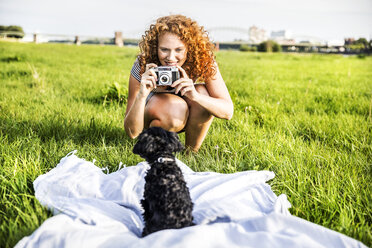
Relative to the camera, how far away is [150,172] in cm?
144

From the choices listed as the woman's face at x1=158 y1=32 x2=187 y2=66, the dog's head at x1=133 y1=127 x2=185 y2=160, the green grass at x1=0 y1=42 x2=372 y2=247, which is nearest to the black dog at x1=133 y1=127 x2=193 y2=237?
the dog's head at x1=133 y1=127 x2=185 y2=160

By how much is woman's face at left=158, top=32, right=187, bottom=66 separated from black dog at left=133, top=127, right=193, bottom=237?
0.94m

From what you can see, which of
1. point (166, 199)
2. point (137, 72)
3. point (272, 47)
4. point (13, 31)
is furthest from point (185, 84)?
point (272, 47)

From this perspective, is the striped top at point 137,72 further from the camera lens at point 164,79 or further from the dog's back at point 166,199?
the dog's back at point 166,199

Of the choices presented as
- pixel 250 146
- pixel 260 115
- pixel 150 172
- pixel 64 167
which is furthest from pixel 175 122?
pixel 260 115

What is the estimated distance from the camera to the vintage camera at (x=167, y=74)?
2049mm

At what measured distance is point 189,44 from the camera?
2.31 m

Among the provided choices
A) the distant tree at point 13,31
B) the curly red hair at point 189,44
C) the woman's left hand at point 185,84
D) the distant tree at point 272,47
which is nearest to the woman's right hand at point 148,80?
the woman's left hand at point 185,84

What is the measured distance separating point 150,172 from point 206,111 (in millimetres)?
1204

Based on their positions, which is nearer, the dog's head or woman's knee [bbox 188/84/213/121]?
the dog's head

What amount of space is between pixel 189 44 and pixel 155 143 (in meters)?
1.15

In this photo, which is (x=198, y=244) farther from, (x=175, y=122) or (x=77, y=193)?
(x=175, y=122)

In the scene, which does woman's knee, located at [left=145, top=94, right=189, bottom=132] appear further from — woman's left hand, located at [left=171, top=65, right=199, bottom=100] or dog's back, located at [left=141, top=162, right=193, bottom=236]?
dog's back, located at [left=141, top=162, right=193, bottom=236]

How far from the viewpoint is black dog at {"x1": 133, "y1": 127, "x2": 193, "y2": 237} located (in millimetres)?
1370
